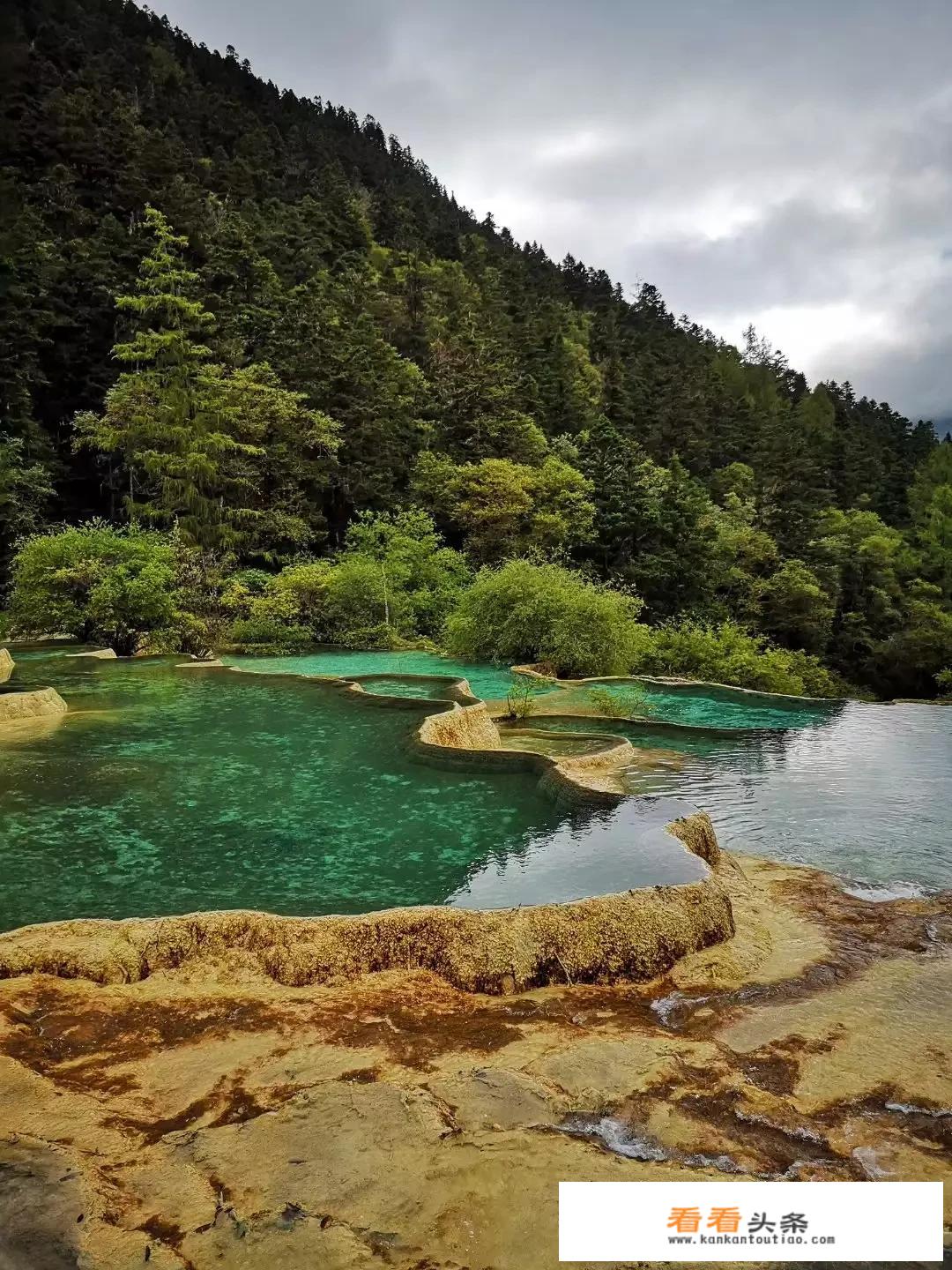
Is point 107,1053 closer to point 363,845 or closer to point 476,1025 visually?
point 476,1025

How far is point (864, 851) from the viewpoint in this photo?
295 inches

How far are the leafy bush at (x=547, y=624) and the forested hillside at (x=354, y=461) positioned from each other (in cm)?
8

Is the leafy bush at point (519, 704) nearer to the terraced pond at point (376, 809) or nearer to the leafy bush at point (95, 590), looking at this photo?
the terraced pond at point (376, 809)

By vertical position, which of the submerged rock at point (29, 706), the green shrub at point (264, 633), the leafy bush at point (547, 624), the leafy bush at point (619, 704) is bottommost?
the submerged rock at point (29, 706)

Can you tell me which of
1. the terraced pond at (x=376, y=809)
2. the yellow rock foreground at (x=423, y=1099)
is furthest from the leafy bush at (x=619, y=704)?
the yellow rock foreground at (x=423, y=1099)

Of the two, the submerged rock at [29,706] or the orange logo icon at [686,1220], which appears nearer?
→ the orange logo icon at [686,1220]

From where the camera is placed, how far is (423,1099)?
3664mm

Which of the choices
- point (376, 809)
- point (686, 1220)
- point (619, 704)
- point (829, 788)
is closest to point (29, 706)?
point (376, 809)

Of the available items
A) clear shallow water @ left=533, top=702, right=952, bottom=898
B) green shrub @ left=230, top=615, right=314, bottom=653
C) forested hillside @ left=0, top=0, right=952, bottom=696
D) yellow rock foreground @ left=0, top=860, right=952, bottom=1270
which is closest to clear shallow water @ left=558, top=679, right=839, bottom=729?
clear shallow water @ left=533, top=702, right=952, bottom=898

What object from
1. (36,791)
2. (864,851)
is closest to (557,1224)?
(864,851)

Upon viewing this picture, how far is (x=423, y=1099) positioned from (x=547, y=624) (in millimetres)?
14143

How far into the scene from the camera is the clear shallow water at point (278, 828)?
5.98 metres

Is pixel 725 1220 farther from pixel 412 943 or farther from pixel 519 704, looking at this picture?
pixel 519 704

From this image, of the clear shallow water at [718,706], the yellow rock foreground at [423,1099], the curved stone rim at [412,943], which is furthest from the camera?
the clear shallow water at [718,706]
